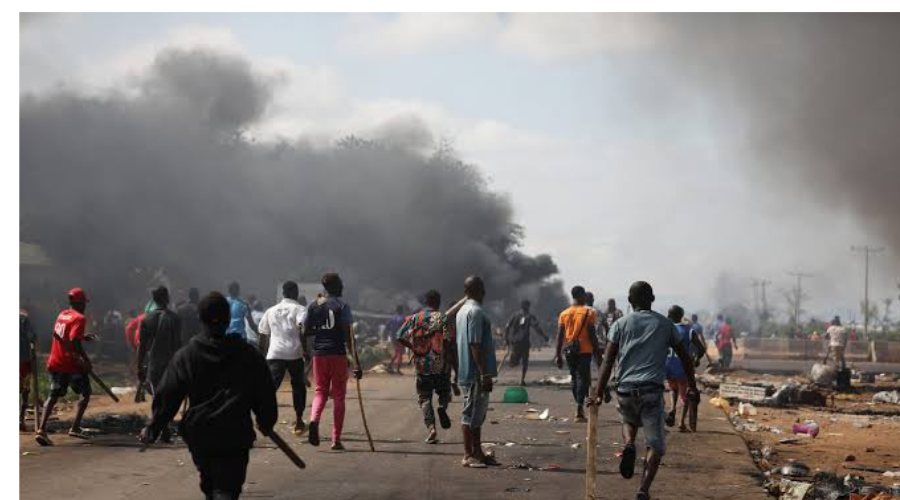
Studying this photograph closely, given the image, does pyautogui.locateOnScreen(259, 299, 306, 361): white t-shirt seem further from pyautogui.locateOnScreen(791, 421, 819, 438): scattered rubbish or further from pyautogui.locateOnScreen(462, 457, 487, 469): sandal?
pyautogui.locateOnScreen(791, 421, 819, 438): scattered rubbish

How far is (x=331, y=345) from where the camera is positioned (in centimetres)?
1096

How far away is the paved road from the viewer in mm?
8234

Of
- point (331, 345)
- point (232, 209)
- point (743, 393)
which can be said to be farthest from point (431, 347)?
point (232, 209)

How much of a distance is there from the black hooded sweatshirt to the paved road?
2.68 m

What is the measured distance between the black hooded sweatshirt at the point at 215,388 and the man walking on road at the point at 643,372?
315cm

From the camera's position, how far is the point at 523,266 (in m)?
52.7

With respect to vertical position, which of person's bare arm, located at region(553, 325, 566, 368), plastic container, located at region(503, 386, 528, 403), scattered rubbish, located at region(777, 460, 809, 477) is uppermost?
person's bare arm, located at region(553, 325, 566, 368)

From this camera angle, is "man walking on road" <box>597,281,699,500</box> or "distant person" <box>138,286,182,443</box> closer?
"man walking on road" <box>597,281,699,500</box>

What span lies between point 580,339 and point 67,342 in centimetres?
631

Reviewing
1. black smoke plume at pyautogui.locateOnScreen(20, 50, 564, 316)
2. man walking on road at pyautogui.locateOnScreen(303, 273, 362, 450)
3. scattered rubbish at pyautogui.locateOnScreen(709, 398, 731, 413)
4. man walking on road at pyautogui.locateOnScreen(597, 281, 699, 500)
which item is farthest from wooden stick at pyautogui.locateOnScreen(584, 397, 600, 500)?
black smoke plume at pyautogui.locateOnScreen(20, 50, 564, 316)

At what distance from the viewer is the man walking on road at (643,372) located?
25.5 feet

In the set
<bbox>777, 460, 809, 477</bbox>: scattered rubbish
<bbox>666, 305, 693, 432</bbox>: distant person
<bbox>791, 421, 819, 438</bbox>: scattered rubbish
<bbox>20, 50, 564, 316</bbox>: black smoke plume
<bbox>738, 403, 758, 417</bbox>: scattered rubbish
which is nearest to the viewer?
<bbox>777, 460, 809, 477</bbox>: scattered rubbish

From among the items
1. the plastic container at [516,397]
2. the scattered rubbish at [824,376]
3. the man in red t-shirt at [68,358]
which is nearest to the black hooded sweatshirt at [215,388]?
the man in red t-shirt at [68,358]

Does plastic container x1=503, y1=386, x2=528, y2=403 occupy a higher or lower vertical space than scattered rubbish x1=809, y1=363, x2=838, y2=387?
higher
